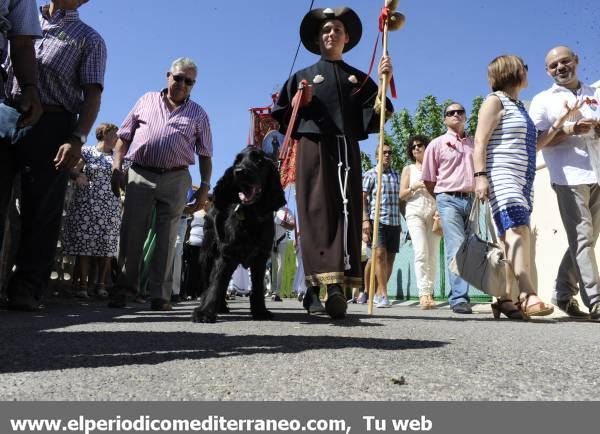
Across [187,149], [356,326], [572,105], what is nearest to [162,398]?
[356,326]

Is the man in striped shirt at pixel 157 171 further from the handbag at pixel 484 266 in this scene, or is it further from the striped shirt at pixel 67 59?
the handbag at pixel 484 266

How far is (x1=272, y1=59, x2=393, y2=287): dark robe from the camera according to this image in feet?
14.3

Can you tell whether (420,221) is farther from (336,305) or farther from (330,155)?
(336,305)

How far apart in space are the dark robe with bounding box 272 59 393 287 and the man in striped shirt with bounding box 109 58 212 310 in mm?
1332

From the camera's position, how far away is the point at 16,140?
4.08 metres

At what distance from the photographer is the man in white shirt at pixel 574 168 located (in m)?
4.98

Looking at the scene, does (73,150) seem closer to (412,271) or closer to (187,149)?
(187,149)

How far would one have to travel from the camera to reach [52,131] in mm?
4570

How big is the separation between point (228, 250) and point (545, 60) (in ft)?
11.5

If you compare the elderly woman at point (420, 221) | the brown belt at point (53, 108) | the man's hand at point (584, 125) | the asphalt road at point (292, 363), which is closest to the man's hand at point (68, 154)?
the brown belt at point (53, 108)

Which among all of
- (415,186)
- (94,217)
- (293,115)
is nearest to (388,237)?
(415,186)

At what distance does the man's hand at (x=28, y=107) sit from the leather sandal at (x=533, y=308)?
364 cm

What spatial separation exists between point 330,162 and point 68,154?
1.95 metres

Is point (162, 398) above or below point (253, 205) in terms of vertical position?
below
